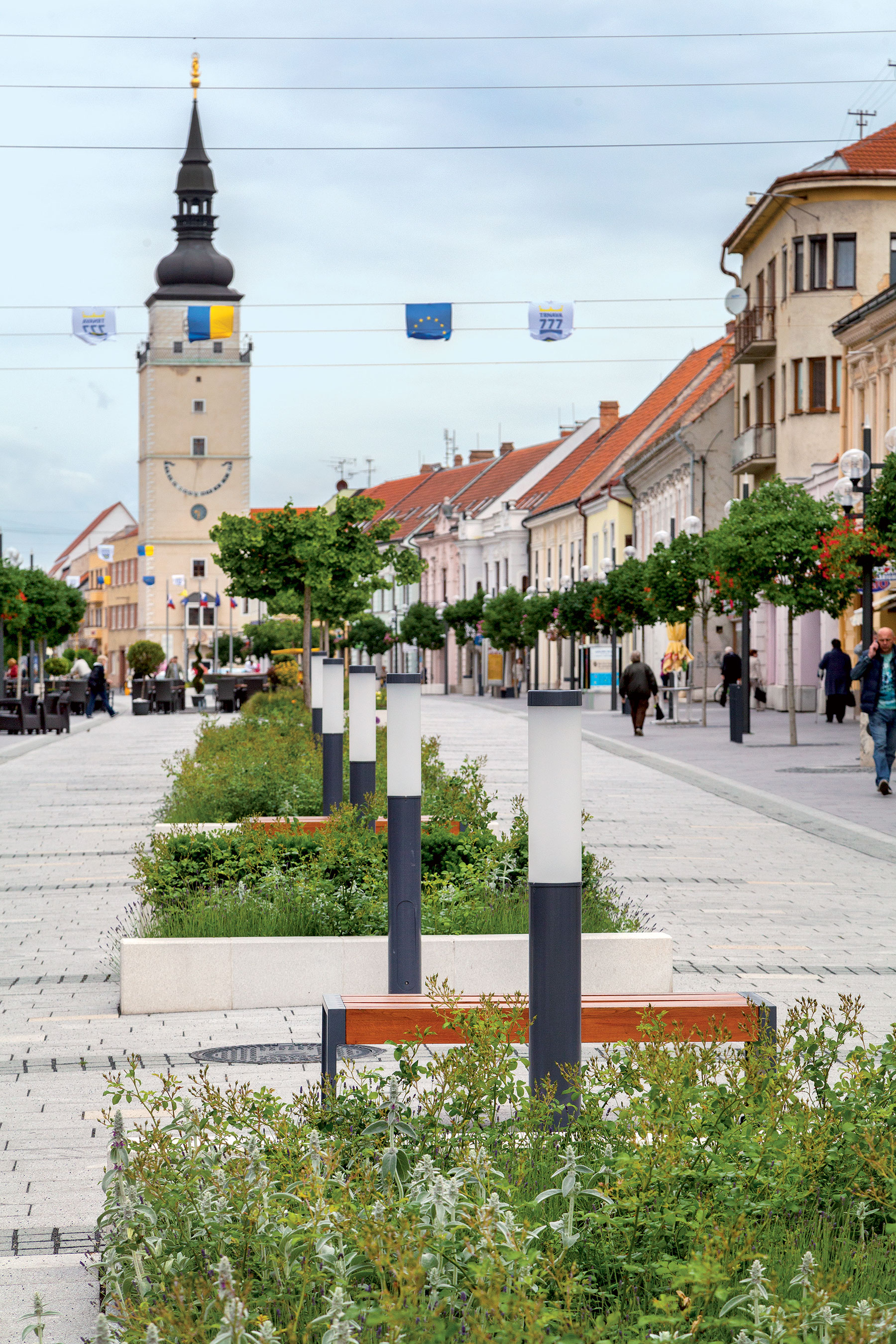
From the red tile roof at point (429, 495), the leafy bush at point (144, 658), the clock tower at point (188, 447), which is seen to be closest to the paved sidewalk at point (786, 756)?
the leafy bush at point (144, 658)

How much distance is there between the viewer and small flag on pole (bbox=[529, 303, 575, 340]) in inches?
1069

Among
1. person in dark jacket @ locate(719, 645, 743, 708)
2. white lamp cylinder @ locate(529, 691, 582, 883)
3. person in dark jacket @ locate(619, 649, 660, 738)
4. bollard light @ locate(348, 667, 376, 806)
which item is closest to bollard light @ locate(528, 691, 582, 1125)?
white lamp cylinder @ locate(529, 691, 582, 883)

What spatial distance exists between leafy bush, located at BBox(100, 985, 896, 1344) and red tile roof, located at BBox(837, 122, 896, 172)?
144 ft

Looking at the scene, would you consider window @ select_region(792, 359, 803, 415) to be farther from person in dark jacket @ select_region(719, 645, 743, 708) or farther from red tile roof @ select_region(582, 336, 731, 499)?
red tile roof @ select_region(582, 336, 731, 499)

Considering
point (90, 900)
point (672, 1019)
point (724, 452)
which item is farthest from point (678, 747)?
point (724, 452)

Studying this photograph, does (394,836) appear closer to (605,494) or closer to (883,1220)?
(883,1220)

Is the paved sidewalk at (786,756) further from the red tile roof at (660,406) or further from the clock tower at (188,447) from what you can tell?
the clock tower at (188,447)

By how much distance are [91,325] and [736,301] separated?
14.4m

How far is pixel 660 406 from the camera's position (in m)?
73.7

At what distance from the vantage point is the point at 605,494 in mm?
71750

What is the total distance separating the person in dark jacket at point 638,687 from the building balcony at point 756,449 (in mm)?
18602

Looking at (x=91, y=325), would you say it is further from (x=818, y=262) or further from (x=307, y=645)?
(x=818, y=262)

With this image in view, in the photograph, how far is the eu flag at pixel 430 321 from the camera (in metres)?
27.4

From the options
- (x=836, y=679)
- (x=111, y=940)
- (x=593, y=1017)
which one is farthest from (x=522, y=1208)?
(x=836, y=679)
